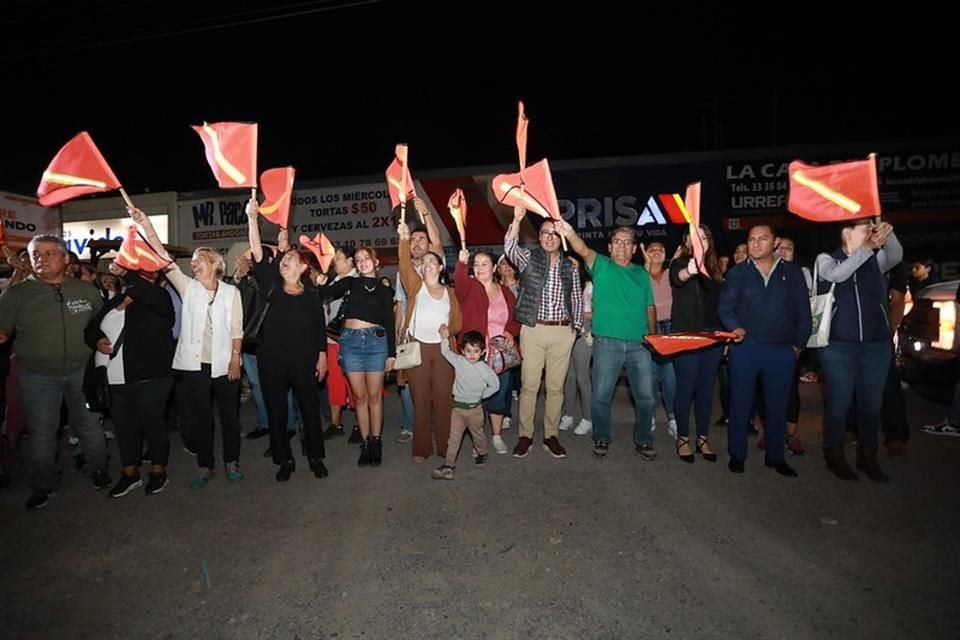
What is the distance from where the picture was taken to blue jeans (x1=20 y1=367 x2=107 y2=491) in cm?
454

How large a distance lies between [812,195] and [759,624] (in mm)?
3390

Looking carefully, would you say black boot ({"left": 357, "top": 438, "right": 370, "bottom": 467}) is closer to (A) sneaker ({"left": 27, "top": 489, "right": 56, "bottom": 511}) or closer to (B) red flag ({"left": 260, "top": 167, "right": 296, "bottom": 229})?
(B) red flag ({"left": 260, "top": 167, "right": 296, "bottom": 229})

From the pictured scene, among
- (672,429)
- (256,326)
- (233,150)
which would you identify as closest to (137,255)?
(256,326)

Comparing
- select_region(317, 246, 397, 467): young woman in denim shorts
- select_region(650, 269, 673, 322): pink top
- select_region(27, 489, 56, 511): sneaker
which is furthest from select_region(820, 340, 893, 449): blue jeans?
select_region(27, 489, 56, 511): sneaker

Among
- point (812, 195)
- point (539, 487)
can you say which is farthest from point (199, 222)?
point (812, 195)

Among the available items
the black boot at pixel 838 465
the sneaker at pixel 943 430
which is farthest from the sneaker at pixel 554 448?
the sneaker at pixel 943 430

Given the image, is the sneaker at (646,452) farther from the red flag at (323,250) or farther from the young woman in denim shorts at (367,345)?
the red flag at (323,250)

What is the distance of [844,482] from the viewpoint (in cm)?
458

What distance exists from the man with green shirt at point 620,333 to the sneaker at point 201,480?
144 inches

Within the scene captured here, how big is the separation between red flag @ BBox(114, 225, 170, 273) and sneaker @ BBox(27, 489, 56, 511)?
2.03 metres

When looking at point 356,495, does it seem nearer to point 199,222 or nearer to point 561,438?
point 561,438

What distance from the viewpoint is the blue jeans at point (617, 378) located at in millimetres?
5293

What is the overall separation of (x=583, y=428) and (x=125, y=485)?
4590mm

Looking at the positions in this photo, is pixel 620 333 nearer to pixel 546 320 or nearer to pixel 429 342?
pixel 546 320
